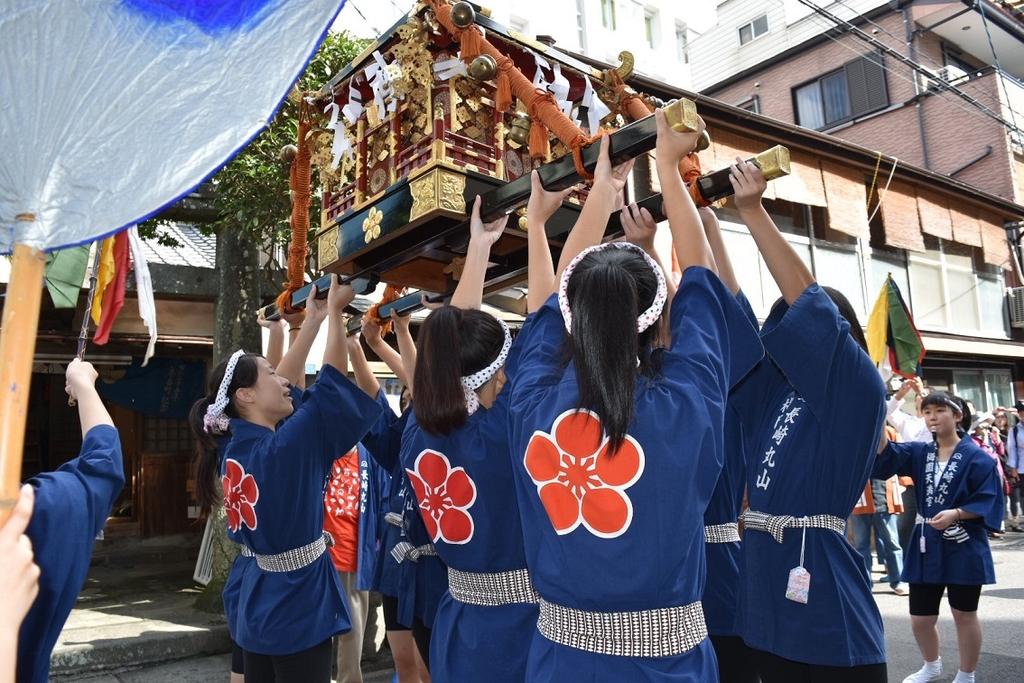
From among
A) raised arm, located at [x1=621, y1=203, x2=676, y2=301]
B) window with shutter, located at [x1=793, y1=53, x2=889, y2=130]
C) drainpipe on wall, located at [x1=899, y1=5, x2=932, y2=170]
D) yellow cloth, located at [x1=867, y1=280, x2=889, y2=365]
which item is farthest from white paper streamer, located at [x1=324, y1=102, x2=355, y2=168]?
window with shutter, located at [x1=793, y1=53, x2=889, y2=130]

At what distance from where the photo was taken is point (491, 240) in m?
2.62

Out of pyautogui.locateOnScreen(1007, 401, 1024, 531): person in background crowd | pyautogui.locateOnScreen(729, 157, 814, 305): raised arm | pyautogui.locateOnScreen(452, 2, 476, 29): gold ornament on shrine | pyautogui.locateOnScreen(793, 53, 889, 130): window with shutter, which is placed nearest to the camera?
pyautogui.locateOnScreen(729, 157, 814, 305): raised arm

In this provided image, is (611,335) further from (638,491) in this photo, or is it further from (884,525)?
(884,525)

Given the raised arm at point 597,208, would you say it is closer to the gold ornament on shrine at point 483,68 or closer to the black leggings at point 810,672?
the gold ornament on shrine at point 483,68

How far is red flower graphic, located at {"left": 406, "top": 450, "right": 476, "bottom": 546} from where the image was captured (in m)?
2.44

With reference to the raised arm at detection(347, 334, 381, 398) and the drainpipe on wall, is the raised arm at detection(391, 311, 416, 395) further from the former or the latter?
the drainpipe on wall

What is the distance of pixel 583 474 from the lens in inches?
69.2

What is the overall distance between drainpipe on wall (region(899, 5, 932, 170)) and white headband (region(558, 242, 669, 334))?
17219 mm

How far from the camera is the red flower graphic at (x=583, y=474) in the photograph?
1713mm

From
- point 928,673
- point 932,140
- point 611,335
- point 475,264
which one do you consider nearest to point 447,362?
point 475,264

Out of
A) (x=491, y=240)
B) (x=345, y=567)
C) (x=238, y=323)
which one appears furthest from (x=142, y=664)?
(x=491, y=240)

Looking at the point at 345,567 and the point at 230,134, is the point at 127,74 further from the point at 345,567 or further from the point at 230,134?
the point at 345,567

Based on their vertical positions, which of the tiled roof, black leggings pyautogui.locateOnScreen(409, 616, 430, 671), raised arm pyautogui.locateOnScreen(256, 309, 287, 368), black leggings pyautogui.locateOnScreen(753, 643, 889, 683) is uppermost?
the tiled roof

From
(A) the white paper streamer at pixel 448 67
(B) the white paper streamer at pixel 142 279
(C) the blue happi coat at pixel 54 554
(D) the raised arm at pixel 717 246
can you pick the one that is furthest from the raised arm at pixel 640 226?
(C) the blue happi coat at pixel 54 554
